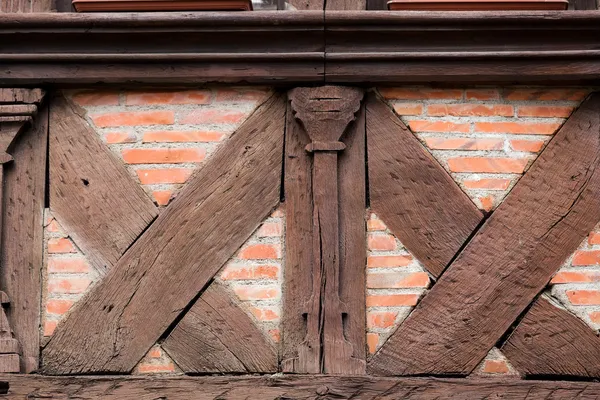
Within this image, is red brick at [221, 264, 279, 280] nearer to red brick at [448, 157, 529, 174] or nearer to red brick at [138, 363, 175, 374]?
red brick at [138, 363, 175, 374]

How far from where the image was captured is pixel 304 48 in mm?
4590

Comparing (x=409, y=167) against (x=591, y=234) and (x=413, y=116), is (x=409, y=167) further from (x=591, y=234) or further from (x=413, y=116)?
(x=591, y=234)

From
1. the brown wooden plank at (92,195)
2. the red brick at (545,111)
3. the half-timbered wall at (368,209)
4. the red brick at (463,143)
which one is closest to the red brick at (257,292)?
the half-timbered wall at (368,209)

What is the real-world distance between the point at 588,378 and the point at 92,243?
Answer: 2150 millimetres

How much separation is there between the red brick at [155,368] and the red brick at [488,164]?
4.78ft

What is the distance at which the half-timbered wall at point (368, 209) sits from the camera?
4379mm

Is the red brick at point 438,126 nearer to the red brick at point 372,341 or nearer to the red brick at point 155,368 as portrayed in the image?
the red brick at point 372,341

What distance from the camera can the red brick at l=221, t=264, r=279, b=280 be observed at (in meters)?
4.41

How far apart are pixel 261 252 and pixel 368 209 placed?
49 centimetres

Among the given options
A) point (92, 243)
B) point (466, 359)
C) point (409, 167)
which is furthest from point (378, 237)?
point (92, 243)

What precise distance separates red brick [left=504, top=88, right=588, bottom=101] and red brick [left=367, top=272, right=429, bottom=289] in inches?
35.4

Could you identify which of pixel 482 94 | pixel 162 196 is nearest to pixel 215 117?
pixel 162 196

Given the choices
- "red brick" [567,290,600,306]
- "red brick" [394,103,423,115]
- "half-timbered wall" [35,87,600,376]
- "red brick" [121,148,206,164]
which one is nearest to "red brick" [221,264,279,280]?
"half-timbered wall" [35,87,600,376]

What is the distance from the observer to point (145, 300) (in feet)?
14.5
